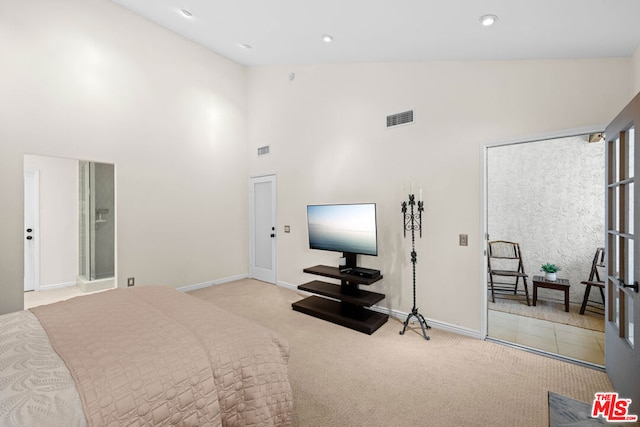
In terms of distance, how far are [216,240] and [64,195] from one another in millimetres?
2194

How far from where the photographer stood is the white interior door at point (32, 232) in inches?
148

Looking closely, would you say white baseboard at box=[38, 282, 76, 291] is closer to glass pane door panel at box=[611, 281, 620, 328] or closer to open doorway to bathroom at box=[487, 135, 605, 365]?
open doorway to bathroom at box=[487, 135, 605, 365]

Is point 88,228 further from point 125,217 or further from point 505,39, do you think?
point 505,39

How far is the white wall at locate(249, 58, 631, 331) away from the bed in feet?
7.14

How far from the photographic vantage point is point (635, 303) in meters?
1.68

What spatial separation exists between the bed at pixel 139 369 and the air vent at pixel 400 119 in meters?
2.79

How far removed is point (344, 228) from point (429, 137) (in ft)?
4.75

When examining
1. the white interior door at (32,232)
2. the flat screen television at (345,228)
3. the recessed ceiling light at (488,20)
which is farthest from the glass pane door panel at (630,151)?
the white interior door at (32,232)

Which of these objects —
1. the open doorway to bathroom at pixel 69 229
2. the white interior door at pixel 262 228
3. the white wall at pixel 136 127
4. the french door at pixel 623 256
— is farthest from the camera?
the white interior door at pixel 262 228

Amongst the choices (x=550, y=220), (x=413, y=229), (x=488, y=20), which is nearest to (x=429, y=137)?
(x=413, y=229)

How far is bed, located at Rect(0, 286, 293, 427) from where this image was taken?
1.05 m

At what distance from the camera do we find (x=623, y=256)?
2.00 metres

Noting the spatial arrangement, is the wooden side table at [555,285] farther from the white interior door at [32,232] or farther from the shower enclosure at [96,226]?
the white interior door at [32,232]

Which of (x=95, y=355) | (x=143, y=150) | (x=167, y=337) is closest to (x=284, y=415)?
(x=167, y=337)
